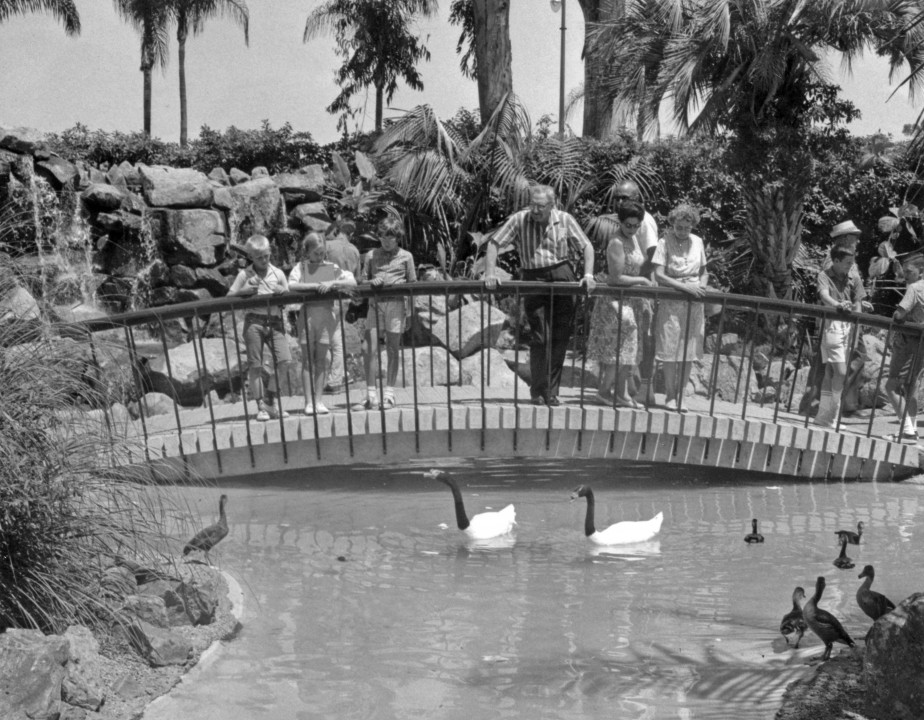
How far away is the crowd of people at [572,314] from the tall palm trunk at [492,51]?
10.6m

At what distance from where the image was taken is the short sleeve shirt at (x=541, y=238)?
1035 cm

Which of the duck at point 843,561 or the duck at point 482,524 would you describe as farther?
the duck at point 482,524

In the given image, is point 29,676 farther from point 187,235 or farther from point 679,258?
point 187,235

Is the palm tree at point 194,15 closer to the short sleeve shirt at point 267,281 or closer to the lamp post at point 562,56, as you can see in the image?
the lamp post at point 562,56

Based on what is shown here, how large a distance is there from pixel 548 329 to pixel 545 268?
1.92 ft

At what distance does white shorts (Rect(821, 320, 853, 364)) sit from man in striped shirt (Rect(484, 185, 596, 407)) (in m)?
2.30

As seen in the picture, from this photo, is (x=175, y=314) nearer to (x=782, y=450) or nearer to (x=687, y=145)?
(x=782, y=450)

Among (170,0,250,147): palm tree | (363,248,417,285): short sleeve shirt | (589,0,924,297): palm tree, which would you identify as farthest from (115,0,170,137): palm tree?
(363,248,417,285): short sleeve shirt

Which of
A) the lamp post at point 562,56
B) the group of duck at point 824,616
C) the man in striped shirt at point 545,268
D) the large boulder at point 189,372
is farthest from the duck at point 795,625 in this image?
the lamp post at point 562,56

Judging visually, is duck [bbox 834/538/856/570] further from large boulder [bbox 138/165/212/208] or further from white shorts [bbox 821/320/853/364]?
large boulder [bbox 138/165/212/208]

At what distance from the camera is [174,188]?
2047cm

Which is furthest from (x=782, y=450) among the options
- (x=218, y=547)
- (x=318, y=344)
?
(x=218, y=547)

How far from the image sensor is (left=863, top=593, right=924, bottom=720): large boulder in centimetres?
455

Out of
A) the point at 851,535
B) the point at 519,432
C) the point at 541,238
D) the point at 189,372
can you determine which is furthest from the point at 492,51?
the point at 851,535
